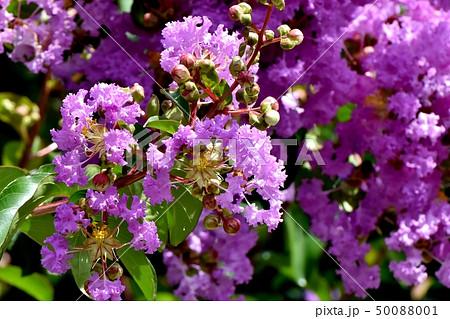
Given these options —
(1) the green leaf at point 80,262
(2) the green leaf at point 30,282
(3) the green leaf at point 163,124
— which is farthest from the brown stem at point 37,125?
(3) the green leaf at point 163,124

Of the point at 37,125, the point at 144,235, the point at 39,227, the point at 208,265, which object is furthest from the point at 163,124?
the point at 37,125

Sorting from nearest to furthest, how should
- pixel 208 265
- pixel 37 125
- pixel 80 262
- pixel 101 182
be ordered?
pixel 101 182 < pixel 80 262 < pixel 208 265 < pixel 37 125

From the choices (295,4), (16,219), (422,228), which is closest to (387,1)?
(295,4)

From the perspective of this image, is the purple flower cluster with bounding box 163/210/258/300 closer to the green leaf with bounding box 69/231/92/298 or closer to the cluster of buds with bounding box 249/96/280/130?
the green leaf with bounding box 69/231/92/298

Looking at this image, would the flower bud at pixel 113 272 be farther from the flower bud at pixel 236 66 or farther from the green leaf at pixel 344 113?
the green leaf at pixel 344 113

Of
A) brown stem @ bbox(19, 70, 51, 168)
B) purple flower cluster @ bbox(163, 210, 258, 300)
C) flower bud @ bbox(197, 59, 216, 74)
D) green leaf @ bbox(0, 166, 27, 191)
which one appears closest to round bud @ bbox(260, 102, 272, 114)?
flower bud @ bbox(197, 59, 216, 74)

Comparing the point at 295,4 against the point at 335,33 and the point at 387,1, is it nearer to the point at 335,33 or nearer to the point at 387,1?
the point at 335,33

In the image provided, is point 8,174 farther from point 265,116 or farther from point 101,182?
point 265,116
